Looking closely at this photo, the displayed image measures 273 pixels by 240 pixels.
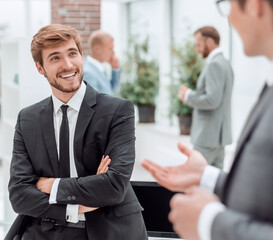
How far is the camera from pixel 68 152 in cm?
185

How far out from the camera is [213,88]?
13.0ft

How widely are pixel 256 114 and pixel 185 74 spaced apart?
16.3 feet

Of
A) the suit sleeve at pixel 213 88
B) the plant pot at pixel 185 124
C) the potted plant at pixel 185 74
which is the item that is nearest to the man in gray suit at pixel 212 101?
the suit sleeve at pixel 213 88

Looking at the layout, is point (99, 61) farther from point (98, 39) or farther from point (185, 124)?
point (185, 124)

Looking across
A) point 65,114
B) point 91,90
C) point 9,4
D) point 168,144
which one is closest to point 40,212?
point 65,114

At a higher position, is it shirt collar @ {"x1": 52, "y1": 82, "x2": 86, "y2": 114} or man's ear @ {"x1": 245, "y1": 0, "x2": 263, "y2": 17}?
man's ear @ {"x1": 245, "y1": 0, "x2": 263, "y2": 17}

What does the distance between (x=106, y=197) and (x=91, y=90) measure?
45 centimetres

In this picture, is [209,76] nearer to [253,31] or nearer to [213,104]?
[213,104]

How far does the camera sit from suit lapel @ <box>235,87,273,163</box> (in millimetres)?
969

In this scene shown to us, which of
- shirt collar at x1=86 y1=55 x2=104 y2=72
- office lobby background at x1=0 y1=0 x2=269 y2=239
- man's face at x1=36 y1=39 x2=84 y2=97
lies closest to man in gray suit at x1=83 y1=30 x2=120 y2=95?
shirt collar at x1=86 y1=55 x2=104 y2=72

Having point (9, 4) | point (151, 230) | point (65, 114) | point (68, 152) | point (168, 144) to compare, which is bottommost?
point (168, 144)

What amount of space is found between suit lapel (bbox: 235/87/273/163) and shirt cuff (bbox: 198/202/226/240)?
0.12 m

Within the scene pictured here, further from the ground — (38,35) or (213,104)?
(38,35)

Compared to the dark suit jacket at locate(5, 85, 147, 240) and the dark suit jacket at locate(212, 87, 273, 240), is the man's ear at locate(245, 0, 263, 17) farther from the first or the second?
the dark suit jacket at locate(5, 85, 147, 240)
